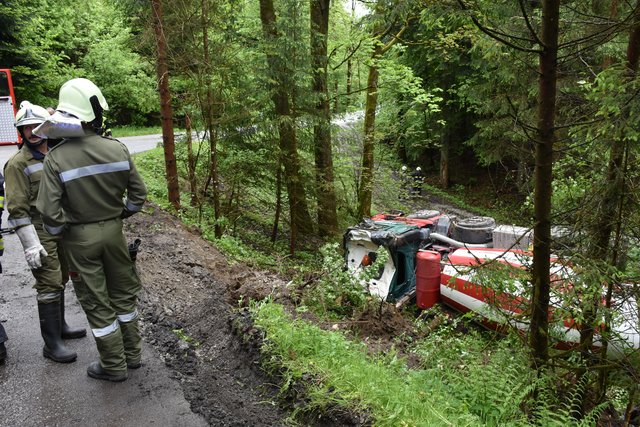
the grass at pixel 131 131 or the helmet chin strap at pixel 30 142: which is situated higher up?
the helmet chin strap at pixel 30 142

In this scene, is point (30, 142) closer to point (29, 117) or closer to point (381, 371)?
point (29, 117)

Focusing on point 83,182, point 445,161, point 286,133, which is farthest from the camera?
point 445,161

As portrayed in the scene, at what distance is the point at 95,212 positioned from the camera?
Result: 364 cm

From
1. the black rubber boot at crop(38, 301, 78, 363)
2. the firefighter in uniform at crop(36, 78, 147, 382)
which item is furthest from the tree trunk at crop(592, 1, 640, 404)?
the black rubber boot at crop(38, 301, 78, 363)

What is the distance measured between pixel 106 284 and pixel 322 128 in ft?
24.8

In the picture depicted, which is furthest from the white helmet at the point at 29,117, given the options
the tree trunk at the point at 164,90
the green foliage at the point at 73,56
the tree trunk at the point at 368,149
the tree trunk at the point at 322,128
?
the green foliage at the point at 73,56

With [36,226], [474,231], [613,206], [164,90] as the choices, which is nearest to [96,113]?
[36,226]

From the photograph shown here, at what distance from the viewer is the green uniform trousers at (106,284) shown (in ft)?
11.9

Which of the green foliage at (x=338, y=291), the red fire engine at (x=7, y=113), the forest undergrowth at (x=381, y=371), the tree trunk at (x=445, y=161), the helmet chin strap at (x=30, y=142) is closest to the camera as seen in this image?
the forest undergrowth at (x=381, y=371)

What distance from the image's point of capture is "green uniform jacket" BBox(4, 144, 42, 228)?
12.7 ft

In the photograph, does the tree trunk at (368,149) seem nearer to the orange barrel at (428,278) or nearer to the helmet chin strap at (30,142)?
the orange barrel at (428,278)

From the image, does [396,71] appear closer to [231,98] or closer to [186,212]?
[231,98]

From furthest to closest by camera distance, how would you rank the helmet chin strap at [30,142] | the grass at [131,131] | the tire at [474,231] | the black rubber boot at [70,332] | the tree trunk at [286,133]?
the grass at [131,131] < the tire at [474,231] < the tree trunk at [286,133] < the black rubber boot at [70,332] < the helmet chin strap at [30,142]

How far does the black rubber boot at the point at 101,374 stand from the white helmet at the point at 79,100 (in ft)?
7.12
